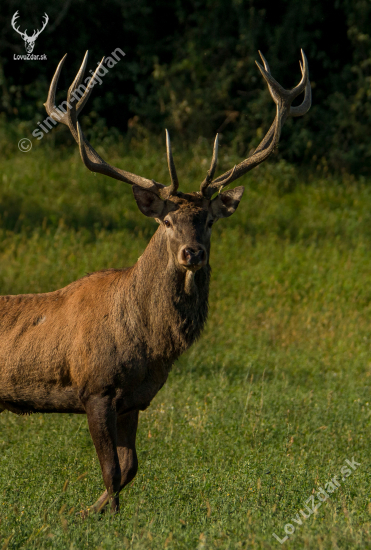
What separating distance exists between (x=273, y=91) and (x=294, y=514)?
10.9 feet

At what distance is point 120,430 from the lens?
5371mm

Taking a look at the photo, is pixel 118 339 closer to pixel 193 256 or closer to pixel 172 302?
pixel 172 302

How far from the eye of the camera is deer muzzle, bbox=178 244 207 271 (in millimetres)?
4707

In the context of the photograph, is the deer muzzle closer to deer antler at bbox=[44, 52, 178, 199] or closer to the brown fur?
the brown fur

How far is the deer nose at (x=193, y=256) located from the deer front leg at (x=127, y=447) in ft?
4.26

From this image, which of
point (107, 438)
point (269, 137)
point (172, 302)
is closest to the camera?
point (107, 438)

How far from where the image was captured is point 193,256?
4711 millimetres

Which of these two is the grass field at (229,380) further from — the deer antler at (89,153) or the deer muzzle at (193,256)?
the deer antler at (89,153)

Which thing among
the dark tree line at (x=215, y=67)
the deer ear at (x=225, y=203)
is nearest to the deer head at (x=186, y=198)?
the deer ear at (x=225, y=203)

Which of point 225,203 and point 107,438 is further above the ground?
point 225,203

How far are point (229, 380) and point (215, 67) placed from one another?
10420mm

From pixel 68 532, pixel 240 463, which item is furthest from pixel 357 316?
pixel 68 532

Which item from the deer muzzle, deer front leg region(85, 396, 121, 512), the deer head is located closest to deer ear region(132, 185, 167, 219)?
the deer head

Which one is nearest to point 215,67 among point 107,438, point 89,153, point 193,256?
point 89,153
